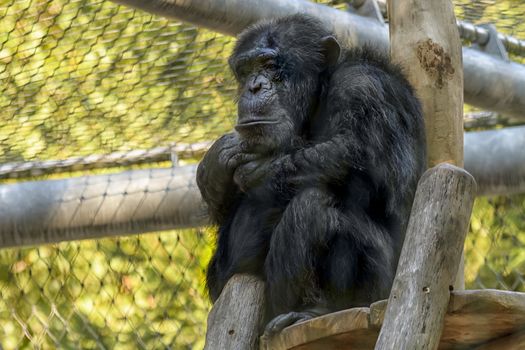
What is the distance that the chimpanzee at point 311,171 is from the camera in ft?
8.37

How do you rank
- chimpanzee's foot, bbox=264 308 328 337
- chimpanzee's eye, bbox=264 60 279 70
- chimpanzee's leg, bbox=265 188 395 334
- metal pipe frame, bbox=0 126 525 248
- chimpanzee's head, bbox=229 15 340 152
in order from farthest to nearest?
1. metal pipe frame, bbox=0 126 525 248
2. chimpanzee's eye, bbox=264 60 279 70
3. chimpanzee's head, bbox=229 15 340 152
4. chimpanzee's leg, bbox=265 188 395 334
5. chimpanzee's foot, bbox=264 308 328 337

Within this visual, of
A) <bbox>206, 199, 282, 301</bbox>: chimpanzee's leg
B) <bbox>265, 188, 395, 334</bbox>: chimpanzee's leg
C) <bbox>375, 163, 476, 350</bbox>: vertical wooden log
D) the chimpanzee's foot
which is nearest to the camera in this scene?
<bbox>375, 163, 476, 350</bbox>: vertical wooden log

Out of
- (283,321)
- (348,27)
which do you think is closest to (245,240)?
(283,321)

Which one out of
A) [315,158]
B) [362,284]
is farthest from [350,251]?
[315,158]

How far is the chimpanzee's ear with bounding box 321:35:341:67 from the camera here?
2.99 meters

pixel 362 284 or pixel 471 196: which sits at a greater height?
pixel 471 196

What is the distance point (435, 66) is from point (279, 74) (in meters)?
0.48

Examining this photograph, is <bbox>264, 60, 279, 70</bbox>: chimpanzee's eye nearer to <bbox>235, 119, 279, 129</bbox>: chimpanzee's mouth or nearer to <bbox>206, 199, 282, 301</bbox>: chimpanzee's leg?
<bbox>235, 119, 279, 129</bbox>: chimpanzee's mouth

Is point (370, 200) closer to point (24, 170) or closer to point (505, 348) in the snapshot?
point (505, 348)

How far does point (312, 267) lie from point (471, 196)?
20.3 inches

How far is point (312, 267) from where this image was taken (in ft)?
8.35

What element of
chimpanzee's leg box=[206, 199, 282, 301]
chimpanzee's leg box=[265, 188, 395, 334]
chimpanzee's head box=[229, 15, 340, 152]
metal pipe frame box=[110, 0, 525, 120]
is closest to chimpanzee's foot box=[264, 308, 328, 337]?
chimpanzee's leg box=[265, 188, 395, 334]

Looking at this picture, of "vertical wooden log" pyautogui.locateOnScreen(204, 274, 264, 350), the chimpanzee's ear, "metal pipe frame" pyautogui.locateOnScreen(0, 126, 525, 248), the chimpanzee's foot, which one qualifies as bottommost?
"metal pipe frame" pyautogui.locateOnScreen(0, 126, 525, 248)

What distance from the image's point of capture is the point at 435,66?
10.00 ft
